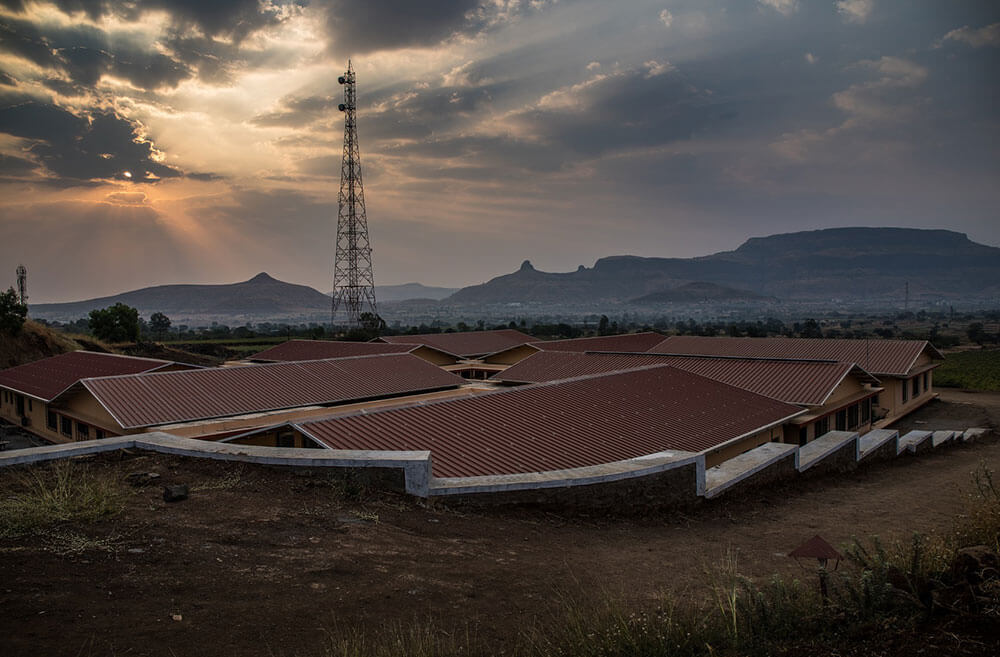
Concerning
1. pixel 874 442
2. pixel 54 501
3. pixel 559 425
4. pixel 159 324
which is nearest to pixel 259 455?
pixel 54 501

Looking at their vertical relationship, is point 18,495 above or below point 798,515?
above

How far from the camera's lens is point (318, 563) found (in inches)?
233

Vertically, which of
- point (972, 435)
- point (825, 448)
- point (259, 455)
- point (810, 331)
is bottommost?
point (972, 435)

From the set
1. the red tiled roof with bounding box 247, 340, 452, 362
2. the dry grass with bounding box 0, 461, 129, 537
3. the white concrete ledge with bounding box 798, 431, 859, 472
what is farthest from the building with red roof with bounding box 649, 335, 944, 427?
the dry grass with bounding box 0, 461, 129, 537

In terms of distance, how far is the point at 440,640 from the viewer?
4578mm

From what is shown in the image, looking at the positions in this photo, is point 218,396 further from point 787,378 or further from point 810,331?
point 810,331

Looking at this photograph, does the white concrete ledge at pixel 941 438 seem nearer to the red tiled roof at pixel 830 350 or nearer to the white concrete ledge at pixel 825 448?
the white concrete ledge at pixel 825 448

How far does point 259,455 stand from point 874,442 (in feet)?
50.9

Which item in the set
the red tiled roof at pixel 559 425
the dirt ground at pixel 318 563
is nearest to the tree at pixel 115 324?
the red tiled roof at pixel 559 425

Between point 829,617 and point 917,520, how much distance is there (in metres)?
6.68

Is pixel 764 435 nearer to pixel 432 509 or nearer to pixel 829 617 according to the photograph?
pixel 432 509

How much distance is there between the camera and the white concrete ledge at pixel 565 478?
8.37 meters

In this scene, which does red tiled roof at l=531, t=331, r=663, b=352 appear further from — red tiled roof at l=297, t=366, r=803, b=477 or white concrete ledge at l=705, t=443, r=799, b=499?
white concrete ledge at l=705, t=443, r=799, b=499

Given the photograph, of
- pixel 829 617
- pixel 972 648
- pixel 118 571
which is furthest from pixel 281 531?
pixel 972 648
